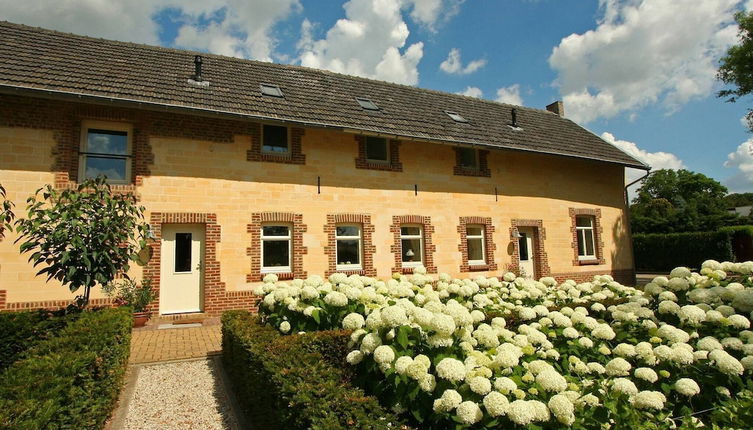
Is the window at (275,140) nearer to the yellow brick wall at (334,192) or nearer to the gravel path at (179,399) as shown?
the yellow brick wall at (334,192)

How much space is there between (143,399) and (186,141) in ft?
21.1

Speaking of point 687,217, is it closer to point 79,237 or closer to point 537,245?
point 537,245

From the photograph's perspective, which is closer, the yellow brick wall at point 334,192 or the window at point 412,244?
the yellow brick wall at point 334,192

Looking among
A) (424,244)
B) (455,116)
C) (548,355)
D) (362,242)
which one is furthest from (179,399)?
(455,116)

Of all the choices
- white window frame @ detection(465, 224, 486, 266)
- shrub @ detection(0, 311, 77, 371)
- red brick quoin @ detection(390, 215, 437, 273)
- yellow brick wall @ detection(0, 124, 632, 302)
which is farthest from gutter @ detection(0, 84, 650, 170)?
shrub @ detection(0, 311, 77, 371)

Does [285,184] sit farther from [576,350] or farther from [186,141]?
[576,350]

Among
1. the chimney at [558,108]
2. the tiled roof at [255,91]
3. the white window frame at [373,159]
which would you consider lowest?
the white window frame at [373,159]

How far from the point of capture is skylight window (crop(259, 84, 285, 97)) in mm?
11500

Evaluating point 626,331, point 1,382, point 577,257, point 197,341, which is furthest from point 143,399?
point 577,257

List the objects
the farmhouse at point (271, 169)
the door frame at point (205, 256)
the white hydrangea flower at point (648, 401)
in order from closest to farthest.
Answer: the white hydrangea flower at point (648, 401) < the farmhouse at point (271, 169) < the door frame at point (205, 256)

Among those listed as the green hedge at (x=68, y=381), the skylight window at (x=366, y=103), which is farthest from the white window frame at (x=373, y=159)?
the green hedge at (x=68, y=381)

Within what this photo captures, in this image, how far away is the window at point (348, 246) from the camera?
1120 cm

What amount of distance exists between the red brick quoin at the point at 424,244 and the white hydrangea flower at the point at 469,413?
30.1 ft

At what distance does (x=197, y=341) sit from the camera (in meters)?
7.41
